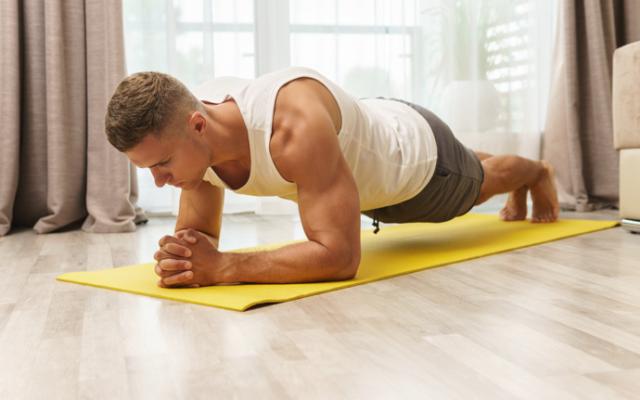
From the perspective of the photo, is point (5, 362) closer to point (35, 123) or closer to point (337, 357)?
point (337, 357)

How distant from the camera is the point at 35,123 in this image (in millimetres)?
2781

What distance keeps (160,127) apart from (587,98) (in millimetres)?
2552

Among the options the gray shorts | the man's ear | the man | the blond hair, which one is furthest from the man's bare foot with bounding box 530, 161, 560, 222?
the blond hair

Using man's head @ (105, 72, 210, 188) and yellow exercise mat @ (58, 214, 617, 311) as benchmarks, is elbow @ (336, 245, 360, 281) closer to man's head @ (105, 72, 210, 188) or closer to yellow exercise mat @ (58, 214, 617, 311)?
yellow exercise mat @ (58, 214, 617, 311)

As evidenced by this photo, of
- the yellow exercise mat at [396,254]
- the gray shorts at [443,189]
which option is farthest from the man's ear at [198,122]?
the gray shorts at [443,189]

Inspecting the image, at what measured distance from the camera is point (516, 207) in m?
2.58

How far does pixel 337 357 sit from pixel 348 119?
0.75 meters

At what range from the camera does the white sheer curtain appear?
3.03 metres

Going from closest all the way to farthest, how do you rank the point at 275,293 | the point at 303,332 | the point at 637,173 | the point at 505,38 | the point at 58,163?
the point at 303,332 < the point at 275,293 < the point at 637,173 < the point at 58,163 < the point at 505,38

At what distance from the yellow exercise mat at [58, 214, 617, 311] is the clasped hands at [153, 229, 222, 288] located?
0.07ft

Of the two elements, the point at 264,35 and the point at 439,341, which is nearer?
the point at 439,341

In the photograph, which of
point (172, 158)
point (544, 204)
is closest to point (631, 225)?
point (544, 204)

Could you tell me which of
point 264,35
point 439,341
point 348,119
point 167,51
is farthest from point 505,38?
point 439,341

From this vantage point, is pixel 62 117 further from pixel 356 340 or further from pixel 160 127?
pixel 356 340
